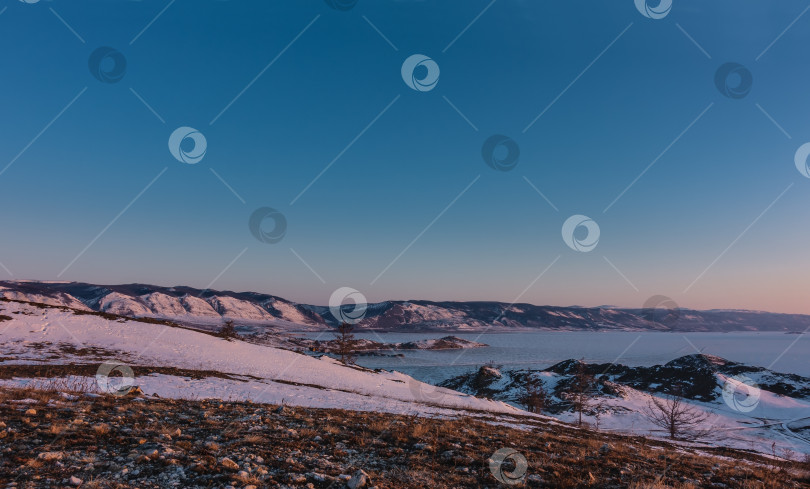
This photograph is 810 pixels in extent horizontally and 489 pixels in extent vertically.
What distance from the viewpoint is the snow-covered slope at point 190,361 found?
21.5 m

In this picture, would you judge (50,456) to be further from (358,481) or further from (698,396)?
(698,396)

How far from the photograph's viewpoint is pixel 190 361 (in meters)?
31.6

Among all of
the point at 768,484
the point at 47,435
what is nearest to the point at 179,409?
the point at 47,435

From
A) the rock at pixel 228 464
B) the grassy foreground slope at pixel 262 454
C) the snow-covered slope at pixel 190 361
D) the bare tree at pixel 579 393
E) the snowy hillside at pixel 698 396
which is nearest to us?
the grassy foreground slope at pixel 262 454

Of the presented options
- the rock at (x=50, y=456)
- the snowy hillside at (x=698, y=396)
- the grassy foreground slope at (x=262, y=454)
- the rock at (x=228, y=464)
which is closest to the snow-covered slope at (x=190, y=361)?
the grassy foreground slope at (x=262, y=454)

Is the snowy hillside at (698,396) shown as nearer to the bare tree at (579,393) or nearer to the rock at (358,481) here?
the bare tree at (579,393)

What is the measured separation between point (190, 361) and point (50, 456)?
28461 mm

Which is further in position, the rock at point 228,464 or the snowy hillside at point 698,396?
the snowy hillside at point 698,396

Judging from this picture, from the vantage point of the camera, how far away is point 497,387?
284 ft

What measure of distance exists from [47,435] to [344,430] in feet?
22.3

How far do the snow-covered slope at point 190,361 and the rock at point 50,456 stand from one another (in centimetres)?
1169

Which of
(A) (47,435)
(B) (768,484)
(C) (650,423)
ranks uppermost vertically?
(A) (47,435)

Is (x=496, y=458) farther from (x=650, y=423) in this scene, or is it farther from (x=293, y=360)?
(x=650, y=423)

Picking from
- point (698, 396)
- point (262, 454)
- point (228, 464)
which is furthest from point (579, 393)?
point (228, 464)
